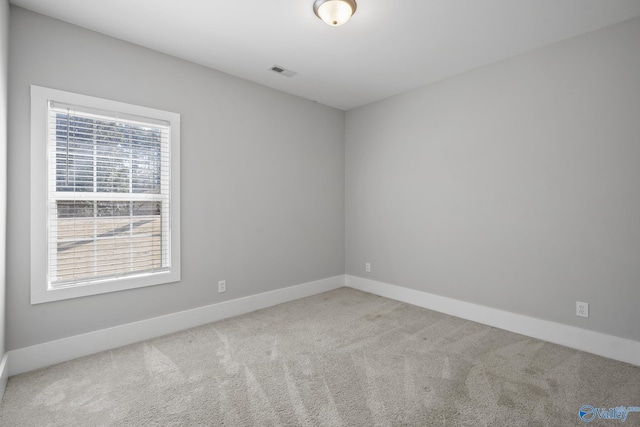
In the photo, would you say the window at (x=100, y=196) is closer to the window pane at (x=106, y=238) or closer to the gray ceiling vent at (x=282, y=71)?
the window pane at (x=106, y=238)

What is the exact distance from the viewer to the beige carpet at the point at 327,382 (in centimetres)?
177

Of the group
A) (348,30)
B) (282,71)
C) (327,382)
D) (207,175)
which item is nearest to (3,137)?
(207,175)

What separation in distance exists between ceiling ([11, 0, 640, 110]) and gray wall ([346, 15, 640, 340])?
0.30 metres

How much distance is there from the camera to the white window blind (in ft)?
7.89

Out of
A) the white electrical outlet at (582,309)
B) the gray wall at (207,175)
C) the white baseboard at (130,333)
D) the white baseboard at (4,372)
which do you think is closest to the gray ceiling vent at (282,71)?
the gray wall at (207,175)

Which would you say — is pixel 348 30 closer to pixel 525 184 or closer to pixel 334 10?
pixel 334 10

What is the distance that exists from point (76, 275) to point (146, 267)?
514mm

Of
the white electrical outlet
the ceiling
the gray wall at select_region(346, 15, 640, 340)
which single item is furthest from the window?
the white electrical outlet

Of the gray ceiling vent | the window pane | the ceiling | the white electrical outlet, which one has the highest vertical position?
the gray ceiling vent

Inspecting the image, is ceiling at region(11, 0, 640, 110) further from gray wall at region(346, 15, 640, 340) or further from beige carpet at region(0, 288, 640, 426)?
beige carpet at region(0, 288, 640, 426)

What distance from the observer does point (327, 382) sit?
6.91ft

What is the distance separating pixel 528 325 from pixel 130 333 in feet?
11.9

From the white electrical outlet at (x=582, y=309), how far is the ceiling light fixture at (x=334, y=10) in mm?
2989

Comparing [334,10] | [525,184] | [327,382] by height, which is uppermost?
[334,10]
